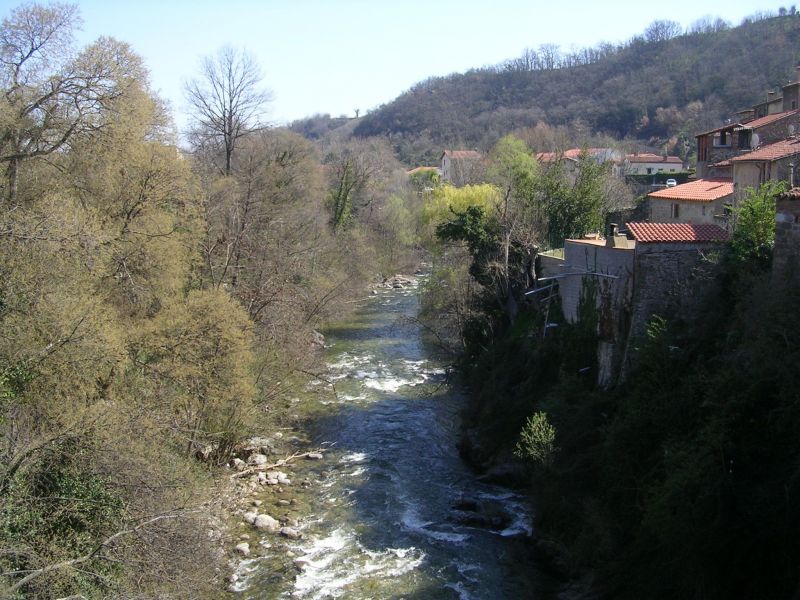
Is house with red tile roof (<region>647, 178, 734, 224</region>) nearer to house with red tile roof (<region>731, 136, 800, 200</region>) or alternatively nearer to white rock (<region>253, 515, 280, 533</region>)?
house with red tile roof (<region>731, 136, 800, 200</region>)

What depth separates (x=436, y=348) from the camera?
86.0 feet

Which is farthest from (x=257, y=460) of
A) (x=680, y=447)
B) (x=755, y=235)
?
(x=755, y=235)

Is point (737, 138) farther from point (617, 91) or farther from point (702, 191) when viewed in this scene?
point (617, 91)

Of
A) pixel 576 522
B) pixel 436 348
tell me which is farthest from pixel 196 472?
pixel 436 348

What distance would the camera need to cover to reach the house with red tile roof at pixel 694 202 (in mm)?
20708

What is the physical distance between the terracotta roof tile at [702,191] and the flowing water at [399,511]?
29.6 feet

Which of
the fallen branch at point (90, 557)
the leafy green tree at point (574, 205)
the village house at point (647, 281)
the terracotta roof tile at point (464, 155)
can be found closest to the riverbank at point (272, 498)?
the fallen branch at point (90, 557)

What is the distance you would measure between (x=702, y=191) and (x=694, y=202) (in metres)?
0.69

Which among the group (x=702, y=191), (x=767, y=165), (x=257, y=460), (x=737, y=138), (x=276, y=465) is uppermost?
(x=737, y=138)

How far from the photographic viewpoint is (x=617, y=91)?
8394 cm

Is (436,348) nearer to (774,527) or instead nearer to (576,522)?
(576,522)

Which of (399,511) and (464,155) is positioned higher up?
(464,155)

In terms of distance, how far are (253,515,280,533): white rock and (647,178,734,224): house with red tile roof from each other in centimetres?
1379

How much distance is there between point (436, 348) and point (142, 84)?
1461 centimetres
